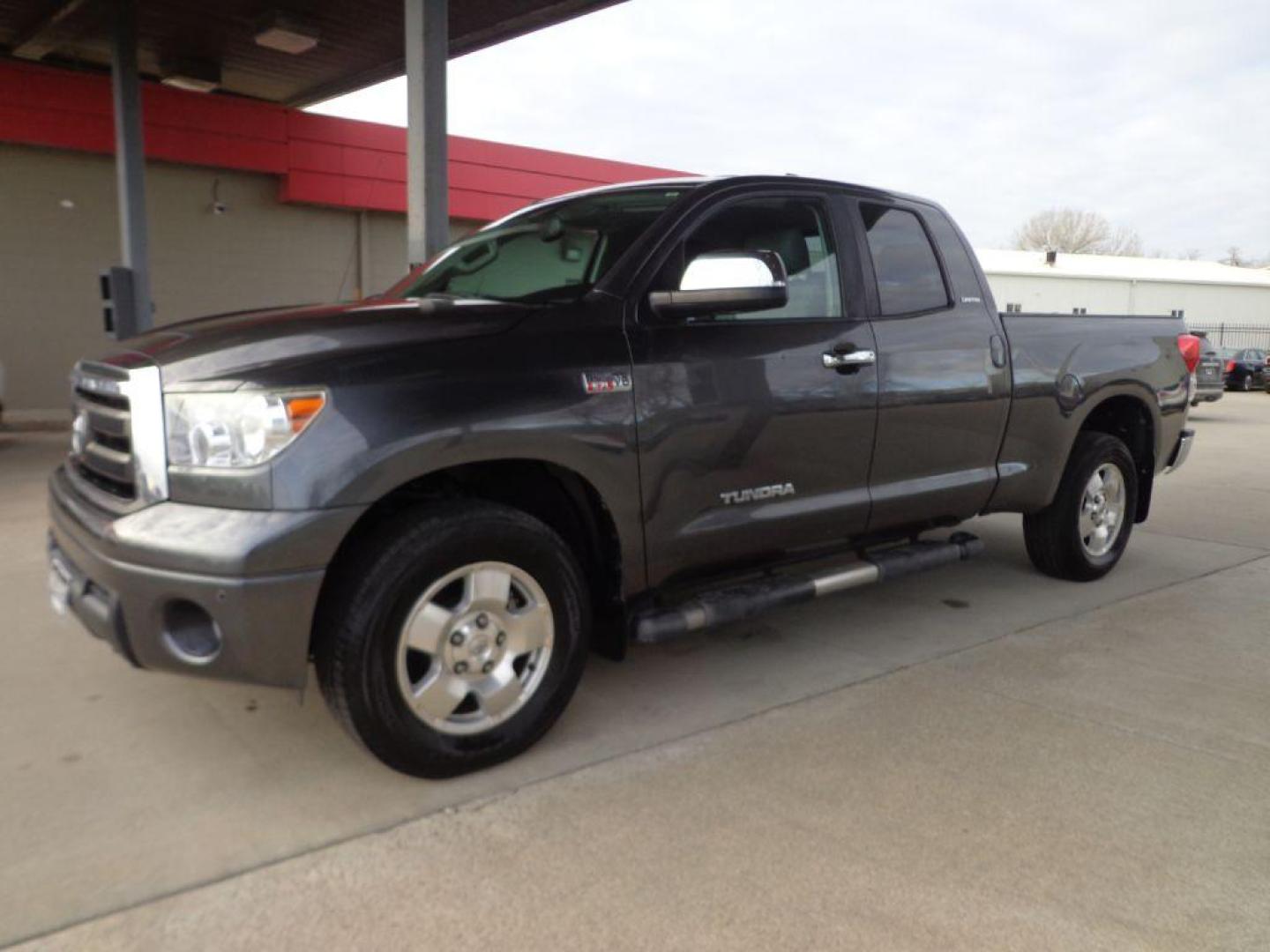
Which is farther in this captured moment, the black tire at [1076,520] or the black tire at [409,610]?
the black tire at [1076,520]

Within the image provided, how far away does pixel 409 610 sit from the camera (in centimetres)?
285

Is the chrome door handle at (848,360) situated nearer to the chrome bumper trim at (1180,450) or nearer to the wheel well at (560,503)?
the wheel well at (560,503)

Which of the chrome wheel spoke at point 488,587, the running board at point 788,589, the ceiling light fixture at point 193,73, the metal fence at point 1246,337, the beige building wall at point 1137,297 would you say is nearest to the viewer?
the chrome wheel spoke at point 488,587

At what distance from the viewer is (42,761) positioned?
3.17 meters

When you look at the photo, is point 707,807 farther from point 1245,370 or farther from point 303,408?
point 1245,370

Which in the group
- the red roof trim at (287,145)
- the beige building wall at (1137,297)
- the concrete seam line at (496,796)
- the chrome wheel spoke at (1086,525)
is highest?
the red roof trim at (287,145)

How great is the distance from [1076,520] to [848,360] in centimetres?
213

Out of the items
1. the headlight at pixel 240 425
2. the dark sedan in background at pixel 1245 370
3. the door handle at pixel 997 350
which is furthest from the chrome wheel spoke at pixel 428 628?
the dark sedan in background at pixel 1245 370

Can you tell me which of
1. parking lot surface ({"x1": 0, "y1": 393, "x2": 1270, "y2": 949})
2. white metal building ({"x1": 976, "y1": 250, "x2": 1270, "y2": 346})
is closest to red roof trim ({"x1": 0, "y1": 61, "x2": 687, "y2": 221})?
parking lot surface ({"x1": 0, "y1": 393, "x2": 1270, "y2": 949})

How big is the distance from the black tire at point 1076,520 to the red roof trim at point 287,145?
8950mm

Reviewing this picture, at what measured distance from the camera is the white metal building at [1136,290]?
41603 millimetres

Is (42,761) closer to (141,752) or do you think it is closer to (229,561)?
(141,752)

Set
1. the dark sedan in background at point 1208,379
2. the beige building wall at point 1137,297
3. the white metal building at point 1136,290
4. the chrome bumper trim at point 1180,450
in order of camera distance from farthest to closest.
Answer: the white metal building at point 1136,290 < the beige building wall at point 1137,297 < the dark sedan in background at point 1208,379 < the chrome bumper trim at point 1180,450

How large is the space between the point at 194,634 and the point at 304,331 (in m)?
0.91
